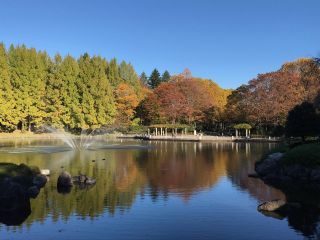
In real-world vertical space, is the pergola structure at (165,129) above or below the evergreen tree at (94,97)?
below

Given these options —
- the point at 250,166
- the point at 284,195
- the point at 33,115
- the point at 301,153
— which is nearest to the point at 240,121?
the point at 33,115

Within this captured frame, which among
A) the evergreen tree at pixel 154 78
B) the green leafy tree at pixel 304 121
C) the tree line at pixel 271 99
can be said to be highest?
the evergreen tree at pixel 154 78

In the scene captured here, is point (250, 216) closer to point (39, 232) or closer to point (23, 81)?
point (39, 232)

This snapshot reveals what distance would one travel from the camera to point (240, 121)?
73875mm

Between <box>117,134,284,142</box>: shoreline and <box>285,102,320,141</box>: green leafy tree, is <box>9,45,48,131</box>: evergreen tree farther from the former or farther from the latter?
<box>285,102,320,141</box>: green leafy tree

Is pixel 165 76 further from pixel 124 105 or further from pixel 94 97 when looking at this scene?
pixel 94 97

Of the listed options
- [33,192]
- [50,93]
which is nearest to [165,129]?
[50,93]

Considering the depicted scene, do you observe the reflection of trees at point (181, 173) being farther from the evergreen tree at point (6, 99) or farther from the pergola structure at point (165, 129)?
the pergola structure at point (165, 129)

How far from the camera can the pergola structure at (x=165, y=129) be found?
256 ft

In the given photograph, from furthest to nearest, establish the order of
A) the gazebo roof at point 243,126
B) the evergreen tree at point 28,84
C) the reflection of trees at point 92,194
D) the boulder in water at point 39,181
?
the evergreen tree at point 28,84, the gazebo roof at point 243,126, the boulder in water at point 39,181, the reflection of trees at point 92,194

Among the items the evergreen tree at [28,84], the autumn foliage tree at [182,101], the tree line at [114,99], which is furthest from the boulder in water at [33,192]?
the autumn foliage tree at [182,101]

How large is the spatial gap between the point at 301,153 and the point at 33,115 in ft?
181

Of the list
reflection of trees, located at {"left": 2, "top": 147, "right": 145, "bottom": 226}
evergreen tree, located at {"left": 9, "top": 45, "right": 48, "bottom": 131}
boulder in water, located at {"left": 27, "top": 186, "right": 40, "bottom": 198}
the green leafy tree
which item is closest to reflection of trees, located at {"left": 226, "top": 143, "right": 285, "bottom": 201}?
the green leafy tree

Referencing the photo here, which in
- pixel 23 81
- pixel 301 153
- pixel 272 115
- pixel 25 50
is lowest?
pixel 301 153
